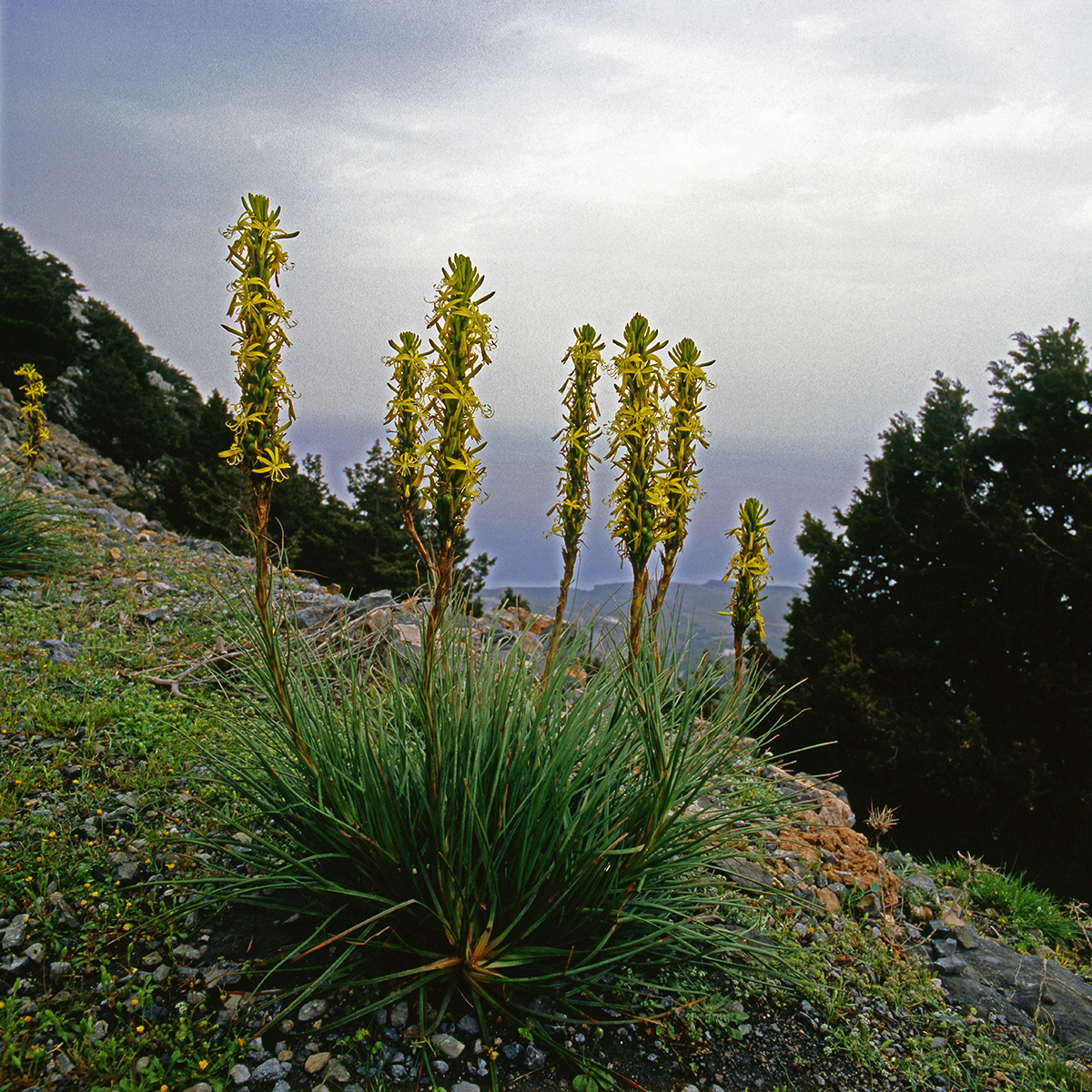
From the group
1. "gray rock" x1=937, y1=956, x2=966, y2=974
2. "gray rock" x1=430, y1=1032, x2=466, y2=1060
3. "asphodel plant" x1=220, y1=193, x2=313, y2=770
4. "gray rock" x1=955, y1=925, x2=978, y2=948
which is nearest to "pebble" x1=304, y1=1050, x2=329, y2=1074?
→ "gray rock" x1=430, y1=1032, x2=466, y2=1060

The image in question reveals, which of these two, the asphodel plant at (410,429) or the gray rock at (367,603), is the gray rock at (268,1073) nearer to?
the asphodel plant at (410,429)

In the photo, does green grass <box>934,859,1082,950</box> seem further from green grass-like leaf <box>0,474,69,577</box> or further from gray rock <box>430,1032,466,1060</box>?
green grass-like leaf <box>0,474,69,577</box>

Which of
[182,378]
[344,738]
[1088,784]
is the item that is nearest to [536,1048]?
[344,738]

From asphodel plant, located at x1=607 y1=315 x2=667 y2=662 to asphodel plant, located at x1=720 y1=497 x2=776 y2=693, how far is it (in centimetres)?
93

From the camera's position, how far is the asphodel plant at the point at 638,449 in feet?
11.2

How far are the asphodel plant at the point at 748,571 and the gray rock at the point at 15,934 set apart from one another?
351cm

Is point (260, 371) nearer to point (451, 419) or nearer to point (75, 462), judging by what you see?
point (451, 419)

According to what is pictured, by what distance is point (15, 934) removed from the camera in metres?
3.33

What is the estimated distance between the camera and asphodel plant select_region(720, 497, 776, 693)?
4.21 metres

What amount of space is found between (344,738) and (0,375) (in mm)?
36575

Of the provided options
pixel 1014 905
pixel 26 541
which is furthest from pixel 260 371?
pixel 26 541

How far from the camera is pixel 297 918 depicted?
3.46 m

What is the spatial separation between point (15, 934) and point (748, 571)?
12.6 ft

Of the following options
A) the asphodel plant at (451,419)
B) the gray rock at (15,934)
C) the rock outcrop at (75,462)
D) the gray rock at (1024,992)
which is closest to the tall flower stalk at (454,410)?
the asphodel plant at (451,419)
